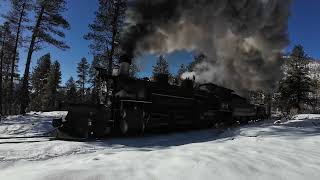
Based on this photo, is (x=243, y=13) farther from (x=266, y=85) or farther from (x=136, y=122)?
(x=136, y=122)

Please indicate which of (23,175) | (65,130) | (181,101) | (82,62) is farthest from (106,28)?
(82,62)

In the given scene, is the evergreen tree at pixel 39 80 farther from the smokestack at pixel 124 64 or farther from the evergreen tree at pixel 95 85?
the smokestack at pixel 124 64

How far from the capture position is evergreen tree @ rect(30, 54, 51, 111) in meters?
60.5

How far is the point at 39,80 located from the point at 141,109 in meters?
52.3

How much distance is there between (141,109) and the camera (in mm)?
17391

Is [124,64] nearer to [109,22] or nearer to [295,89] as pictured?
[109,22]

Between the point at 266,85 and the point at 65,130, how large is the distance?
811 inches

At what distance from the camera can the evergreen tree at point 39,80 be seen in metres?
60.5

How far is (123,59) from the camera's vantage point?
717 inches

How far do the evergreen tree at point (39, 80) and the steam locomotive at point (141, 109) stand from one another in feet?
143

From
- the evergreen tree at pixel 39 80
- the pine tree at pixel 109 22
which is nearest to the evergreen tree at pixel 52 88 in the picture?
the evergreen tree at pixel 39 80

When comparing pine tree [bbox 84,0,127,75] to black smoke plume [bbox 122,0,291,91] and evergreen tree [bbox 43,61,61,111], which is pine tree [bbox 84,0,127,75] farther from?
evergreen tree [bbox 43,61,61,111]

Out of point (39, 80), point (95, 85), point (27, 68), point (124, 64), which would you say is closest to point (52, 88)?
point (39, 80)

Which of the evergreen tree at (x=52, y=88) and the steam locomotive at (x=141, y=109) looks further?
the evergreen tree at (x=52, y=88)
